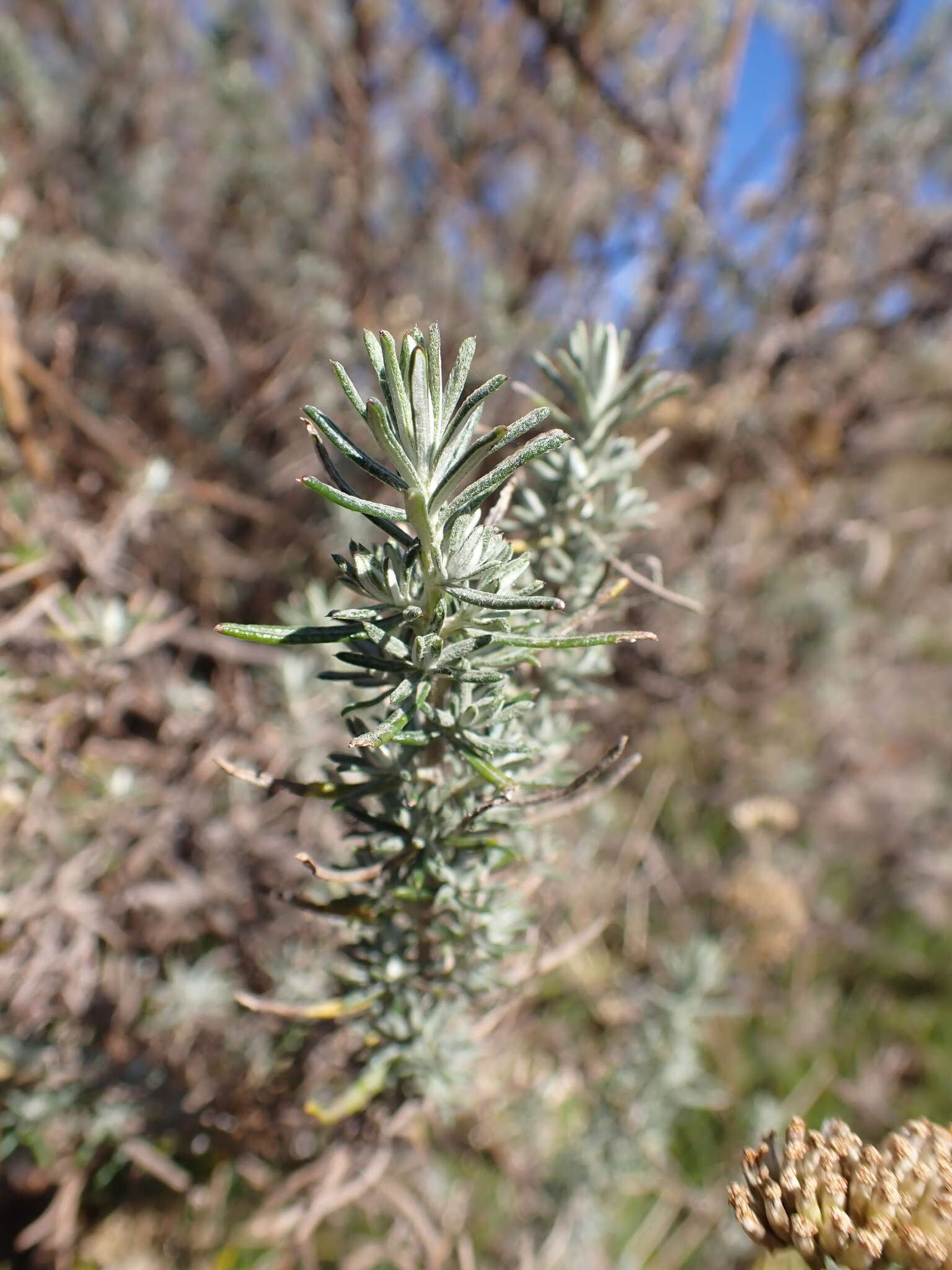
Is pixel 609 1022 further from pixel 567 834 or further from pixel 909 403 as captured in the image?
pixel 909 403

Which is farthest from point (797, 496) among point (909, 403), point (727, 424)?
point (909, 403)

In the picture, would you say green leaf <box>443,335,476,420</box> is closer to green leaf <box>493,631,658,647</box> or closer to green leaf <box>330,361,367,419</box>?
green leaf <box>330,361,367,419</box>

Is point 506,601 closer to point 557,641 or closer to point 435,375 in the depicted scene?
point 557,641

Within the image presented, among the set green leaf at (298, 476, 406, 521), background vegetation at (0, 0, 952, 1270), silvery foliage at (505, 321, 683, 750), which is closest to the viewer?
green leaf at (298, 476, 406, 521)

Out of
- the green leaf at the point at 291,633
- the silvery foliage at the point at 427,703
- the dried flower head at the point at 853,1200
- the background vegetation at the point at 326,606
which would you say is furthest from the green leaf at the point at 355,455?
the dried flower head at the point at 853,1200

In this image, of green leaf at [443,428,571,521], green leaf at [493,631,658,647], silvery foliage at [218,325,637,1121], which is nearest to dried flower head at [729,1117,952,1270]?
silvery foliage at [218,325,637,1121]

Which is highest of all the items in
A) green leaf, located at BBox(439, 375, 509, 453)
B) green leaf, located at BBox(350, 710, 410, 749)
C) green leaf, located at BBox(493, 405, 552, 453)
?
green leaf, located at BBox(439, 375, 509, 453)

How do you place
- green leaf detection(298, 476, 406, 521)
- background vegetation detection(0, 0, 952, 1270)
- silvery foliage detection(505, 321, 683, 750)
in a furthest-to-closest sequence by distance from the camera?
1. background vegetation detection(0, 0, 952, 1270)
2. silvery foliage detection(505, 321, 683, 750)
3. green leaf detection(298, 476, 406, 521)
